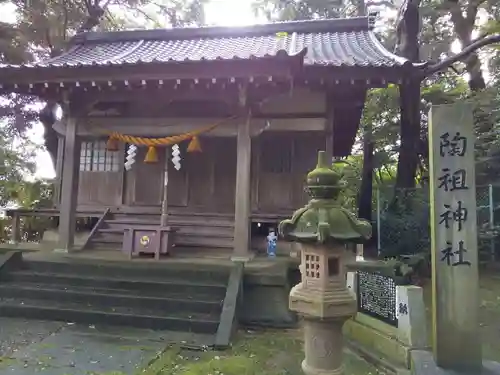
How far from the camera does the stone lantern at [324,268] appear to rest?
3414 millimetres

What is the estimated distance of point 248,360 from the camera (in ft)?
15.5

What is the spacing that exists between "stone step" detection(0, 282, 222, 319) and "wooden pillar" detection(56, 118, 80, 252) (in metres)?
1.54

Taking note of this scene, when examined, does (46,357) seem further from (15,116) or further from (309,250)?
(15,116)

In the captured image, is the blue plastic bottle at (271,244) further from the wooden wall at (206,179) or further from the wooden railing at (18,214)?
the wooden railing at (18,214)

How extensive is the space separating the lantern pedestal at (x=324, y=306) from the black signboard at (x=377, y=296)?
5.56 feet

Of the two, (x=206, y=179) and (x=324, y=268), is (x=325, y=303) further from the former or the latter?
(x=206, y=179)

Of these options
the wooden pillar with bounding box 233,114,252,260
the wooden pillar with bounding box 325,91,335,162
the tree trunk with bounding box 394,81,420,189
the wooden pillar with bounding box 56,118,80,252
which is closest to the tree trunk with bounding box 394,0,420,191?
the tree trunk with bounding box 394,81,420,189

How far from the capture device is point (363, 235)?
3510mm

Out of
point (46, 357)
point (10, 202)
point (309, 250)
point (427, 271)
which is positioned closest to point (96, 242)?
point (46, 357)

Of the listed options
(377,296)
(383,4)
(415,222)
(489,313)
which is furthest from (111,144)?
(383,4)

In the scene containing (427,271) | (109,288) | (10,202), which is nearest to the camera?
(109,288)

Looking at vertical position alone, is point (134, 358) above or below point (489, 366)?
below

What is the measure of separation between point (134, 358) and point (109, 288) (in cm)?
226

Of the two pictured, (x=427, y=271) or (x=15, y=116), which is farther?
(x=15, y=116)
